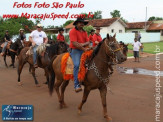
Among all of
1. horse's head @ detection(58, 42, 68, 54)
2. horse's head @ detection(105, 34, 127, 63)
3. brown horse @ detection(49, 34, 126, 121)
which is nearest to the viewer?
horse's head @ detection(105, 34, 127, 63)

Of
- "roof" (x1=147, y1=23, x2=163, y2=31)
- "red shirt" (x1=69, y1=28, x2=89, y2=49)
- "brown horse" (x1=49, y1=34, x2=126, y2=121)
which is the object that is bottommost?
"brown horse" (x1=49, y1=34, x2=126, y2=121)

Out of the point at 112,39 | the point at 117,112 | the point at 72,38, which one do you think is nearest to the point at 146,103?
the point at 117,112

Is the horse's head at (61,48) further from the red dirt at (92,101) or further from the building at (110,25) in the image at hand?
the building at (110,25)

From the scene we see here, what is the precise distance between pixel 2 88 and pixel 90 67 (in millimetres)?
4894

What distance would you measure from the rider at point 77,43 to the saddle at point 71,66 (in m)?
0.12

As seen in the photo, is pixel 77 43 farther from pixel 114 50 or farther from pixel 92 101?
pixel 92 101

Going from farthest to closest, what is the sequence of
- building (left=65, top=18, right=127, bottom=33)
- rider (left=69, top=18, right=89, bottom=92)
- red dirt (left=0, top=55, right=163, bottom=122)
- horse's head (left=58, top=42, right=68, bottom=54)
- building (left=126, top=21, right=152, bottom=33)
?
building (left=126, top=21, right=152, bottom=33), building (left=65, top=18, right=127, bottom=33), horse's head (left=58, top=42, right=68, bottom=54), red dirt (left=0, top=55, right=163, bottom=122), rider (left=69, top=18, right=89, bottom=92)

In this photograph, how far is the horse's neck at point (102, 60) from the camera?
15.0 ft

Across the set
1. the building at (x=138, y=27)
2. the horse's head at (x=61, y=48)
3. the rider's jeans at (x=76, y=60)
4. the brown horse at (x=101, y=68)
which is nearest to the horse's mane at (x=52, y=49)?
the horse's head at (x=61, y=48)

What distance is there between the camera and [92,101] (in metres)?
6.11

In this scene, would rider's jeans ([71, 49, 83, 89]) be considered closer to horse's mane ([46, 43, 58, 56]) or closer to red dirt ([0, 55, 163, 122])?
red dirt ([0, 55, 163, 122])

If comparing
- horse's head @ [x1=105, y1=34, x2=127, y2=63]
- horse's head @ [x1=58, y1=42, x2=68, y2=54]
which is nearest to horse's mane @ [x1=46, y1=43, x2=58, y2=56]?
horse's head @ [x1=58, y1=42, x2=68, y2=54]

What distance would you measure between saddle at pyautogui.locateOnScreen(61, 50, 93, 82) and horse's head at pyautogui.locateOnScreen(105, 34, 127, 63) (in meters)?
0.66

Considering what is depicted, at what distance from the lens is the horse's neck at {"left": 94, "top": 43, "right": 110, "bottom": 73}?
456 centimetres
